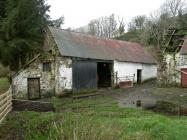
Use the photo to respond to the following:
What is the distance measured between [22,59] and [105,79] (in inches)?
353

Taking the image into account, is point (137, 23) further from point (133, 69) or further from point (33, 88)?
point (33, 88)

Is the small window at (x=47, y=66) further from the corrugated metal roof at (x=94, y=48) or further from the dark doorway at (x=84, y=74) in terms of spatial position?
the dark doorway at (x=84, y=74)

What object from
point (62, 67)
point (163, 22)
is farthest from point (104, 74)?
point (163, 22)

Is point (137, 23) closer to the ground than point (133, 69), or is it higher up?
higher up

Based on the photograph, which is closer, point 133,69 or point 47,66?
point 47,66

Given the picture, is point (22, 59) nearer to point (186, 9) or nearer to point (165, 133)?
point (165, 133)

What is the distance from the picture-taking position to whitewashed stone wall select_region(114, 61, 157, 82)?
33.5 m

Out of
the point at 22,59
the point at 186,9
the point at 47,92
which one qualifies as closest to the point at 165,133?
the point at 47,92

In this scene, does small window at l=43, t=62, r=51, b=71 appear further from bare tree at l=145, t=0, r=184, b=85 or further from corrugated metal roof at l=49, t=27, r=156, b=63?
bare tree at l=145, t=0, r=184, b=85

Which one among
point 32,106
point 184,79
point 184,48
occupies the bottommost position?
point 32,106

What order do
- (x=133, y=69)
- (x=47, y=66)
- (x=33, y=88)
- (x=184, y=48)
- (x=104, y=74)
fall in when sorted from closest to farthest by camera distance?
(x=47, y=66) < (x=33, y=88) < (x=184, y=48) < (x=104, y=74) < (x=133, y=69)

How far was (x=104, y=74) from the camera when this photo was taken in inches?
1335

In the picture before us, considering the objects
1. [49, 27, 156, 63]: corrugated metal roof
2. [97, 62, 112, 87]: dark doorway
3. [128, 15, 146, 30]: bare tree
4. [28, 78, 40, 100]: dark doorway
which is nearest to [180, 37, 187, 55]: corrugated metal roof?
[49, 27, 156, 63]: corrugated metal roof

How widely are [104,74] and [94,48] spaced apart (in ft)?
11.8
